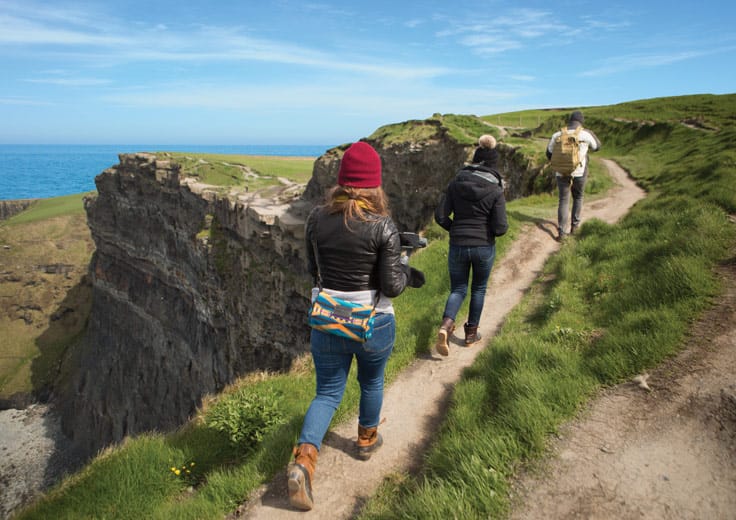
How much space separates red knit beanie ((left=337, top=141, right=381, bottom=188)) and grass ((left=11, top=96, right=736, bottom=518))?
277 cm

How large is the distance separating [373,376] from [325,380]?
1.71 feet

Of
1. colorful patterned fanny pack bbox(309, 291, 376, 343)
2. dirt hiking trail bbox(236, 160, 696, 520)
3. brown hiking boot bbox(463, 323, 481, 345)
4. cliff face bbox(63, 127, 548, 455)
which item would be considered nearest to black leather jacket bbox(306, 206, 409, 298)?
colorful patterned fanny pack bbox(309, 291, 376, 343)

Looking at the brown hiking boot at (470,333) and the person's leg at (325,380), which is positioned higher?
Answer: the person's leg at (325,380)

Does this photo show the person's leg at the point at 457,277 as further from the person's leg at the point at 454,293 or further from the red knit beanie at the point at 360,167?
the red knit beanie at the point at 360,167

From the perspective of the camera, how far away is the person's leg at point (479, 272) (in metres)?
7.11

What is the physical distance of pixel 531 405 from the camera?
4.46 metres

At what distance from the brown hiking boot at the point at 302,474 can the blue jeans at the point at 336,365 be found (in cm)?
8

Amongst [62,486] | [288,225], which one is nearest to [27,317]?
[288,225]

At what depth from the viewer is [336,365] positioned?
4449mm

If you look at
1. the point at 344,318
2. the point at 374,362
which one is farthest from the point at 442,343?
the point at 344,318

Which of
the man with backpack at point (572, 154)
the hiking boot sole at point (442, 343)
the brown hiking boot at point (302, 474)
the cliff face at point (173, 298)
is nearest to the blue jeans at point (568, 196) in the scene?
the man with backpack at point (572, 154)

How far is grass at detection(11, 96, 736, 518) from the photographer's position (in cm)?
407

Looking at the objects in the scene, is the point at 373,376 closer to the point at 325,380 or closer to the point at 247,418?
the point at 325,380

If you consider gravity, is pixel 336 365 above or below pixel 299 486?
above
